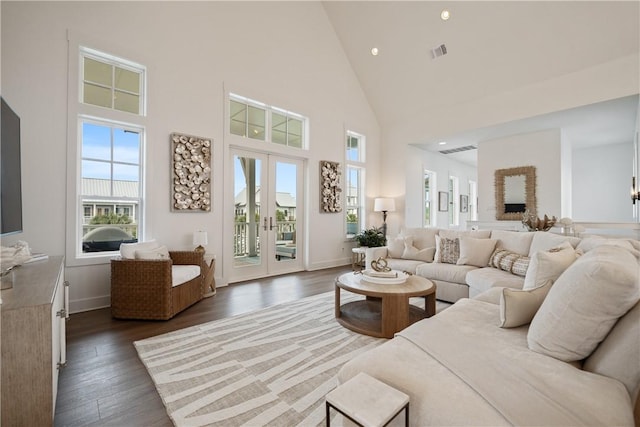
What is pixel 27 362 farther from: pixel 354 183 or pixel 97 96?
pixel 354 183

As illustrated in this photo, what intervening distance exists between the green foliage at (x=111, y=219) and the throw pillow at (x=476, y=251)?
4342 mm

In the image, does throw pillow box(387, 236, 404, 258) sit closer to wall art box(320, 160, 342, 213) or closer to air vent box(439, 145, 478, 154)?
wall art box(320, 160, 342, 213)

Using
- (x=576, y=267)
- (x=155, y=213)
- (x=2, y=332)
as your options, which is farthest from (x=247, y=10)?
(x=576, y=267)

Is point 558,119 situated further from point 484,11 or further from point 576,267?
point 576,267

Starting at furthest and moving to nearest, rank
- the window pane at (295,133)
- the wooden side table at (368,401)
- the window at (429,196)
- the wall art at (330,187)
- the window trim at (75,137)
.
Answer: the window at (429,196) < the wall art at (330,187) < the window pane at (295,133) < the window trim at (75,137) < the wooden side table at (368,401)

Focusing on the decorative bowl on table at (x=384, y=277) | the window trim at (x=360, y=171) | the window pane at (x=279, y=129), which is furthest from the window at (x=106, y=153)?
the window trim at (x=360, y=171)

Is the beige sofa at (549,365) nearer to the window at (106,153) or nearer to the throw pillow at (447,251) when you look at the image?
the throw pillow at (447,251)

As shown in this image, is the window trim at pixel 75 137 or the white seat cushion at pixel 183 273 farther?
the window trim at pixel 75 137

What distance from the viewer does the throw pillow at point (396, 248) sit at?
441 centimetres

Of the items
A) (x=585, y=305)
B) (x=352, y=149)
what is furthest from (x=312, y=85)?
(x=585, y=305)

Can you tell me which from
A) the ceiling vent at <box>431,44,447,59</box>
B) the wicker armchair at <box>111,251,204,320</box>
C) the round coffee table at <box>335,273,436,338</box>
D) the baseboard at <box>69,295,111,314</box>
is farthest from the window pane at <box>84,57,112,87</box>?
the ceiling vent at <box>431,44,447,59</box>

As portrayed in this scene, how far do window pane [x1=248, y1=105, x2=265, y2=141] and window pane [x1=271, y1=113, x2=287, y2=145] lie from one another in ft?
0.70

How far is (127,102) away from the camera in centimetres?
381

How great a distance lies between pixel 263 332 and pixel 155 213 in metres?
2.34
